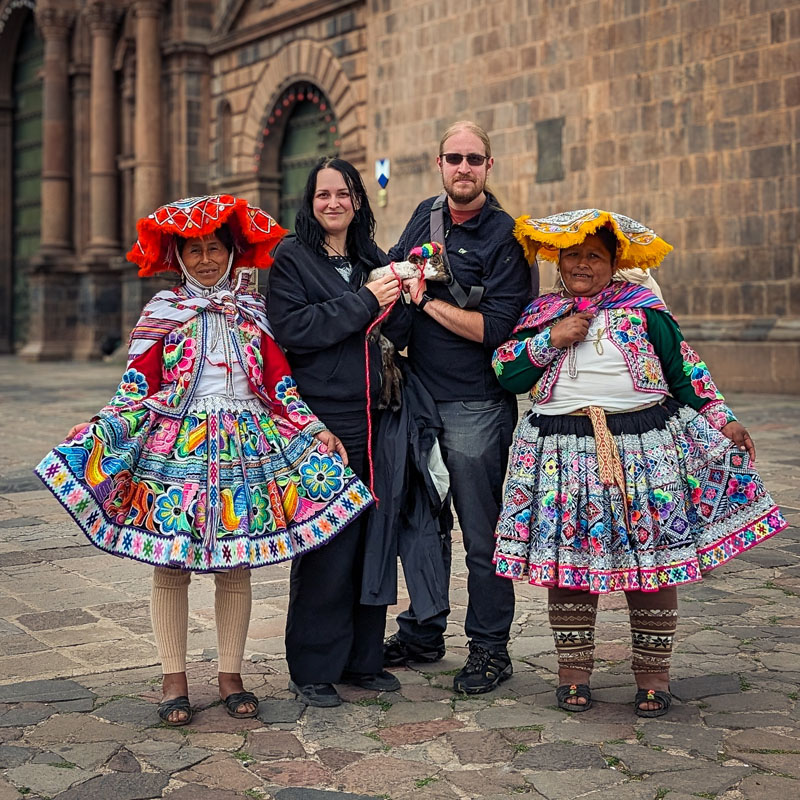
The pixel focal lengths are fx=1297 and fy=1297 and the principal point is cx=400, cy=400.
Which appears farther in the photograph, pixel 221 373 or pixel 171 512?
pixel 221 373

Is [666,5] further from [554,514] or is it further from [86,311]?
[86,311]

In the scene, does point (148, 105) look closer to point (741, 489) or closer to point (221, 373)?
point (221, 373)

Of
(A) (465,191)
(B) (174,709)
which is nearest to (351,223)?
(A) (465,191)

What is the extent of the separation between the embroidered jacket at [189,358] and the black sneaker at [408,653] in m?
0.99

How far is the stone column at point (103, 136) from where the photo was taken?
82.5ft

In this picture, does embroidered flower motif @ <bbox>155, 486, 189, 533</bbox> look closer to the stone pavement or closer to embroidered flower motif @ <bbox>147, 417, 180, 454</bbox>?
embroidered flower motif @ <bbox>147, 417, 180, 454</bbox>

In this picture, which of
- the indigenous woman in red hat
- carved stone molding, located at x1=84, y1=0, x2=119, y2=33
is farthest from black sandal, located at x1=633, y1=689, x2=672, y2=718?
carved stone molding, located at x1=84, y1=0, x2=119, y2=33

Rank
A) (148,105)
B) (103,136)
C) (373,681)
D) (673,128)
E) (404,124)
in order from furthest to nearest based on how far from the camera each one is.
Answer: (103,136) → (148,105) → (404,124) → (673,128) → (373,681)

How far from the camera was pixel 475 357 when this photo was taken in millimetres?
4473

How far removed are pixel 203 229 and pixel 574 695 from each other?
1893mm

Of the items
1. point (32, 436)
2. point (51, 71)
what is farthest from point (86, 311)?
point (32, 436)

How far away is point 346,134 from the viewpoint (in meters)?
19.8

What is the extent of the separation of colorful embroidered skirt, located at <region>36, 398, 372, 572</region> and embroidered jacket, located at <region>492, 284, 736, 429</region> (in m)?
0.71

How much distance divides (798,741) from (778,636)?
119cm
